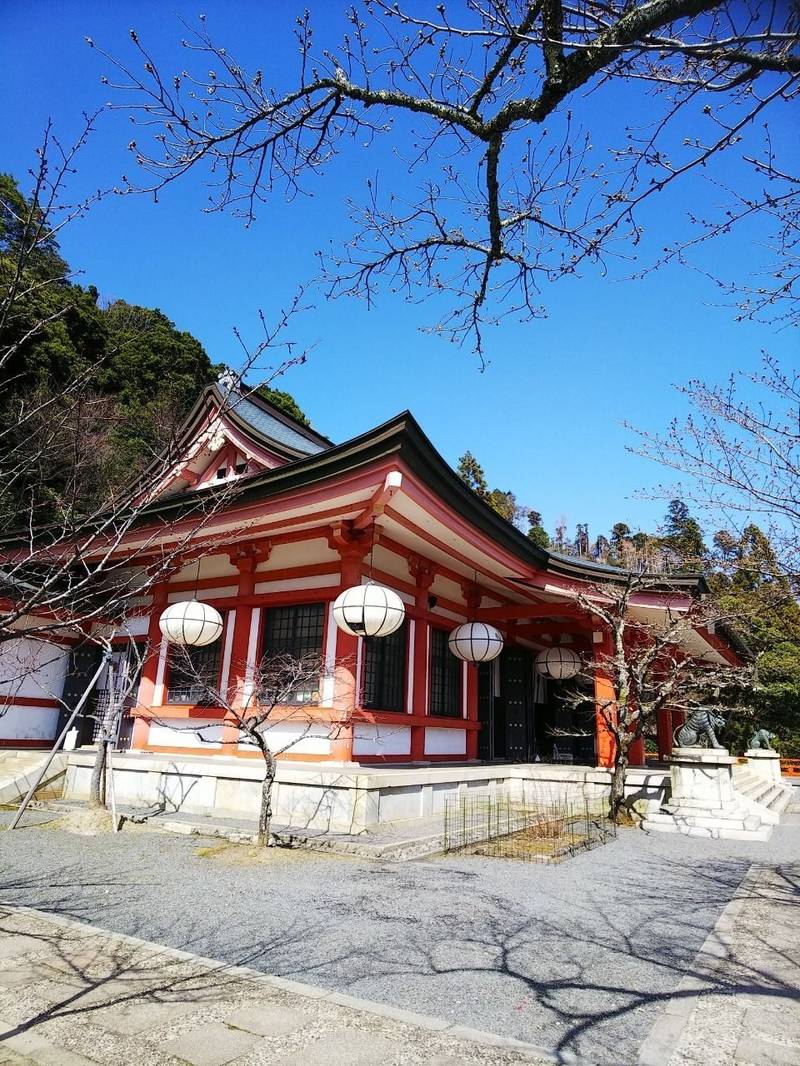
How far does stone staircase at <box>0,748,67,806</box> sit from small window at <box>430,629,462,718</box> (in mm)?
6791

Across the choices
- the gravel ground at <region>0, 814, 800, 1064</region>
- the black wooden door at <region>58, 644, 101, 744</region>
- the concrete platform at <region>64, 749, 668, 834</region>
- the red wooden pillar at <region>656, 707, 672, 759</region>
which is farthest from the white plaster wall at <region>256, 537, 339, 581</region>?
the red wooden pillar at <region>656, 707, 672, 759</region>

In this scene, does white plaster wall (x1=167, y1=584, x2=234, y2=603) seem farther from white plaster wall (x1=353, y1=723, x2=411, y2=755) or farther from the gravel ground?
the gravel ground

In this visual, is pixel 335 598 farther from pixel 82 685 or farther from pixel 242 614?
pixel 82 685

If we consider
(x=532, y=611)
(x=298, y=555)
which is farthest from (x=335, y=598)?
(x=532, y=611)

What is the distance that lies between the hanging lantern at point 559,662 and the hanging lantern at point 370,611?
7383 millimetres

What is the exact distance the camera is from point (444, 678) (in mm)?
13156

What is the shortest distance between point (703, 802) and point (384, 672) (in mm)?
Result: 5578

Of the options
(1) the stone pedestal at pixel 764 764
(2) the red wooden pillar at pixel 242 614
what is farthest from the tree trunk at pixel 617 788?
(1) the stone pedestal at pixel 764 764

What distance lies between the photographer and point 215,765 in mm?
9672

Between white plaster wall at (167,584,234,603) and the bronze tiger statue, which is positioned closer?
the bronze tiger statue

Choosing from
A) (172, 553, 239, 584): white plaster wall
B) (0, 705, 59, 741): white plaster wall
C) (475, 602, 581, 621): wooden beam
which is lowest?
(0, 705, 59, 741): white plaster wall

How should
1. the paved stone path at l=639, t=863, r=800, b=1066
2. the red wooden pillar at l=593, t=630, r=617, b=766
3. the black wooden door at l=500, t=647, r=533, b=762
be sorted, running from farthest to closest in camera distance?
1. the black wooden door at l=500, t=647, r=533, b=762
2. the red wooden pillar at l=593, t=630, r=617, b=766
3. the paved stone path at l=639, t=863, r=800, b=1066

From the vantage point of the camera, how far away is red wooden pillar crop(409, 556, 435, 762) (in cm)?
1155

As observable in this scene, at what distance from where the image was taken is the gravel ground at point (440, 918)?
3682mm
